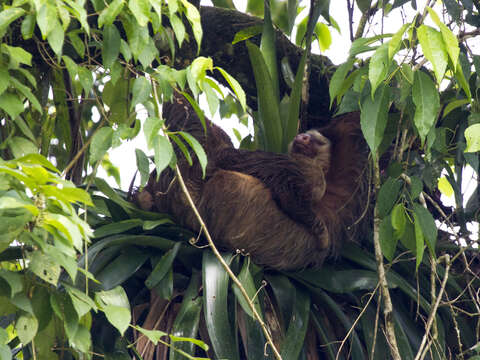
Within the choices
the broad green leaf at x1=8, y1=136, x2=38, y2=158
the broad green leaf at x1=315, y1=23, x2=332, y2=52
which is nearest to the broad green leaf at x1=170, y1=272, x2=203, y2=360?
the broad green leaf at x1=8, y1=136, x2=38, y2=158

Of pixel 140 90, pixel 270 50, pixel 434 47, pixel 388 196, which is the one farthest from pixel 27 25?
pixel 270 50

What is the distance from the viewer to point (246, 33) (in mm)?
3713

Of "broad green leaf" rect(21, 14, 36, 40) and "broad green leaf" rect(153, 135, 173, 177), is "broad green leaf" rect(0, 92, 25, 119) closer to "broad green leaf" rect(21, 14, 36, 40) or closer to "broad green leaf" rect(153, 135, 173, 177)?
"broad green leaf" rect(21, 14, 36, 40)

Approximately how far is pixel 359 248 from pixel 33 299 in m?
1.72

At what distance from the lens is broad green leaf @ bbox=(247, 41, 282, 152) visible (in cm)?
342

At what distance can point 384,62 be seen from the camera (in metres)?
2.26

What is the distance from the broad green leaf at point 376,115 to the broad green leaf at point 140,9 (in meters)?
0.81

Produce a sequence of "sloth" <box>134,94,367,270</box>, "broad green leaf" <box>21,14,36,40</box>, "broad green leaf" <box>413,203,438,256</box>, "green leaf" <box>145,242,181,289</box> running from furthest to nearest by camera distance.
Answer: "sloth" <box>134,94,367,270</box> < "green leaf" <box>145,242,181,289</box> < "broad green leaf" <box>413,203,438,256</box> < "broad green leaf" <box>21,14,36,40</box>

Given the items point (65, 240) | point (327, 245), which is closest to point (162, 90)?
point (65, 240)

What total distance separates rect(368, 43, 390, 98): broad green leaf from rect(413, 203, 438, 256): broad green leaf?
569 mm


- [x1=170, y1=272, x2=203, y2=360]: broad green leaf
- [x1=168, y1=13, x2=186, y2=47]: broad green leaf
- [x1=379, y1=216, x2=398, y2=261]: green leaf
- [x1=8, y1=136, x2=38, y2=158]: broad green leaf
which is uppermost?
[x1=168, y1=13, x2=186, y2=47]: broad green leaf

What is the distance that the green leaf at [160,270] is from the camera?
114 inches

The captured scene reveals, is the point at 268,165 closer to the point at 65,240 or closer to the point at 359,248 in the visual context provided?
the point at 359,248

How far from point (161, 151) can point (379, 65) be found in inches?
29.1
